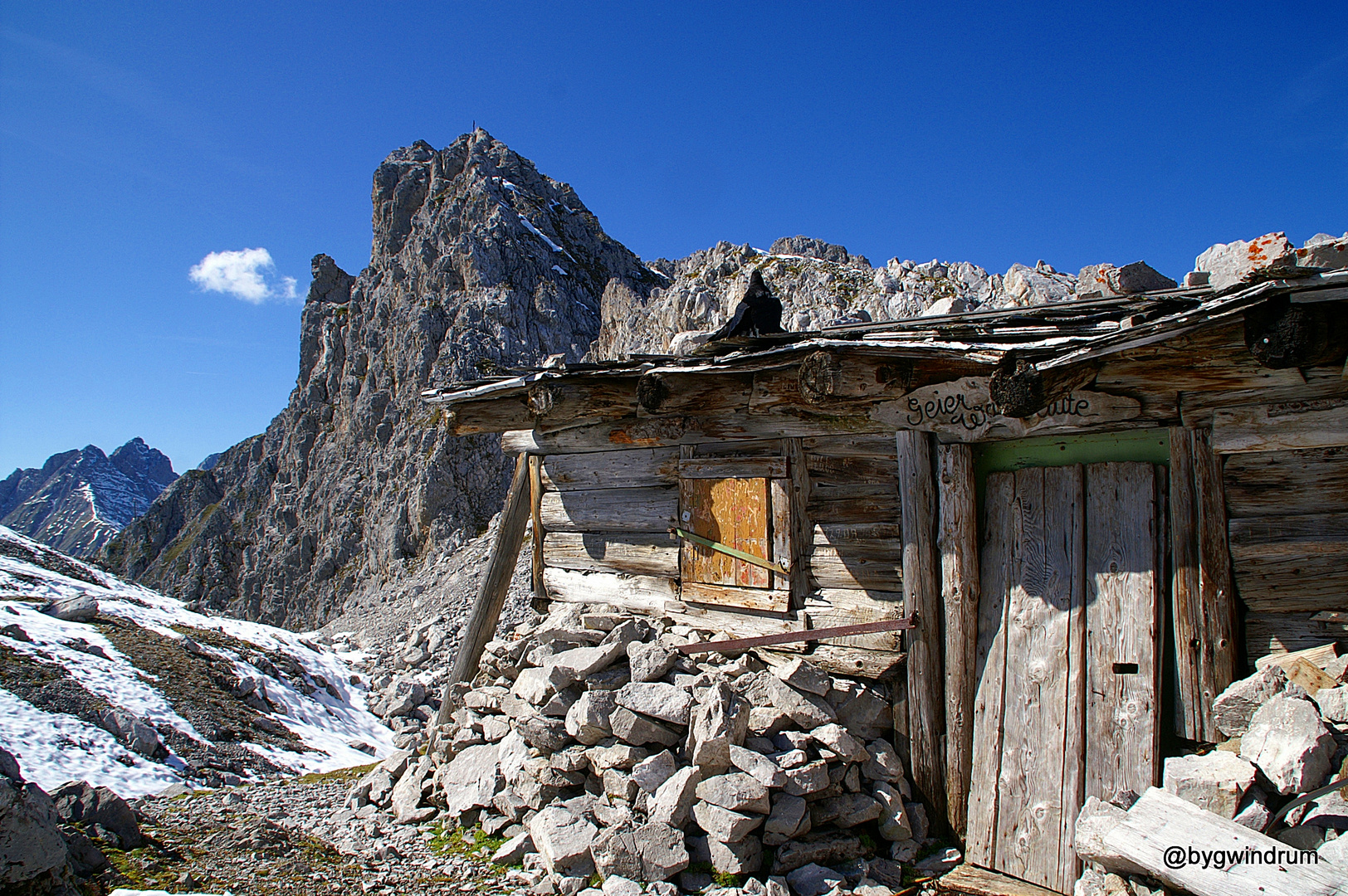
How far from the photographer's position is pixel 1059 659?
182 inches

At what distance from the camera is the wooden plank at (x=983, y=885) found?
4309 mm

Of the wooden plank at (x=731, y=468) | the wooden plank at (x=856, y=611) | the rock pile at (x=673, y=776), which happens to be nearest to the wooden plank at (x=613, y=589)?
the rock pile at (x=673, y=776)

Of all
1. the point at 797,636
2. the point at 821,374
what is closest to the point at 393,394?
the point at 797,636

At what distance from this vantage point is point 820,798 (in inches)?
188

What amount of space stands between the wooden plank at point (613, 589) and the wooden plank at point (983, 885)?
→ 9.94 feet

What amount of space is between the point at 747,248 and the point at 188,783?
124 feet

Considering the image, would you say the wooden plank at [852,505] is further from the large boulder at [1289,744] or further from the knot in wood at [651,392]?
the large boulder at [1289,744]

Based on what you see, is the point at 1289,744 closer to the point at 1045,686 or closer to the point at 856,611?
the point at 1045,686

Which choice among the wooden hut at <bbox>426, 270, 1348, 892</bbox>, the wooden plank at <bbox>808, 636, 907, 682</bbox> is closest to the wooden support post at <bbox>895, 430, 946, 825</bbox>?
the wooden hut at <bbox>426, 270, 1348, 892</bbox>

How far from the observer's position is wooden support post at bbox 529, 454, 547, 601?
7.47 m

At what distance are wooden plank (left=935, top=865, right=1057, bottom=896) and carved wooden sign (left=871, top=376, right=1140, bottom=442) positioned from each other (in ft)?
9.65

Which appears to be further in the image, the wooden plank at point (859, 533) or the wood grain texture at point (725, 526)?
the wood grain texture at point (725, 526)

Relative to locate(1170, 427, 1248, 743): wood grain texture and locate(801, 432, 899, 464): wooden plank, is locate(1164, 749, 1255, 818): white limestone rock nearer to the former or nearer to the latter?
locate(1170, 427, 1248, 743): wood grain texture

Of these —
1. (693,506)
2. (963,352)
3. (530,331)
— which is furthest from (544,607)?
(530,331)
